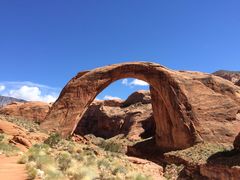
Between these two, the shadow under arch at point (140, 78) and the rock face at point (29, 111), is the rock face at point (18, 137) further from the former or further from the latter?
the rock face at point (29, 111)

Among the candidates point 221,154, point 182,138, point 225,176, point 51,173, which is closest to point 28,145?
point 51,173

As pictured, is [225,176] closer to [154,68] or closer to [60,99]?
[154,68]

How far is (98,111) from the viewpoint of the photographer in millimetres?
45594

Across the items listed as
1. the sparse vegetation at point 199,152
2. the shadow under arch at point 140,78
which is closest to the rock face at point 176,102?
the shadow under arch at point 140,78

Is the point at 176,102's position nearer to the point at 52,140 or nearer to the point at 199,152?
the point at 199,152

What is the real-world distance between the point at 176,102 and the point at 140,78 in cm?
388

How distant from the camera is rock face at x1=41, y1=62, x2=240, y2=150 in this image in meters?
20.7

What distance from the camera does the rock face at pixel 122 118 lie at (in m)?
36.6

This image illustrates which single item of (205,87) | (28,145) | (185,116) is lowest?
(28,145)

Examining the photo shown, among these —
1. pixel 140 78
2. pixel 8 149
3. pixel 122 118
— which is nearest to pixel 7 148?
pixel 8 149

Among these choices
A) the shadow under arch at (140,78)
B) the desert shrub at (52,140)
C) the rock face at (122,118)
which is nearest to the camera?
the desert shrub at (52,140)

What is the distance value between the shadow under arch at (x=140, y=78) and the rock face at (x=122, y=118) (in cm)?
1139

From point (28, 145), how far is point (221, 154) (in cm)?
1002

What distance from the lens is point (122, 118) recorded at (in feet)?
137
